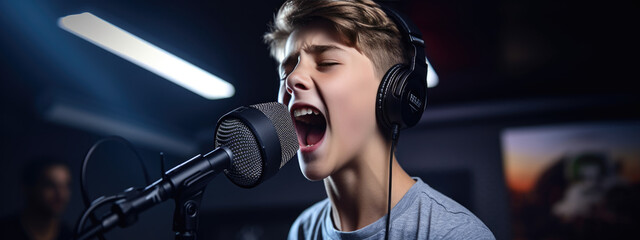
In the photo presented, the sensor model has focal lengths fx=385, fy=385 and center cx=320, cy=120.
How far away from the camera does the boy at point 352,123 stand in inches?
41.8

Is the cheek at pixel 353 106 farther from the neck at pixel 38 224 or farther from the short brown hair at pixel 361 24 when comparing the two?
the neck at pixel 38 224

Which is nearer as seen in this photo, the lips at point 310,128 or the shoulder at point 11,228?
the lips at point 310,128

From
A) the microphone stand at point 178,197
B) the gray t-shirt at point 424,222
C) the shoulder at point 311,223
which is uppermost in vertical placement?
the microphone stand at point 178,197

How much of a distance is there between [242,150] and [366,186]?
47cm

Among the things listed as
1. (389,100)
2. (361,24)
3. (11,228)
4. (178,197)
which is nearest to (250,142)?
(178,197)

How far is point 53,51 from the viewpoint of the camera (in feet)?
7.02

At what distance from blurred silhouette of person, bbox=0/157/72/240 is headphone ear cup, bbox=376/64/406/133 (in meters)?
2.35

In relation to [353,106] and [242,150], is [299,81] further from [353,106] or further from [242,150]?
[242,150]

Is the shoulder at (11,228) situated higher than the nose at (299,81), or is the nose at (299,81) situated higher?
the nose at (299,81)

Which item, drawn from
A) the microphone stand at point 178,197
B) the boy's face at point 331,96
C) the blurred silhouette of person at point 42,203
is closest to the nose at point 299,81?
the boy's face at point 331,96

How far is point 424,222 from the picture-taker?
3.51 ft

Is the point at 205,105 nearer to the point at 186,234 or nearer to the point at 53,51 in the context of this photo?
the point at 53,51

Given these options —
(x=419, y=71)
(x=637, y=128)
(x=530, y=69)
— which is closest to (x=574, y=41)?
(x=530, y=69)

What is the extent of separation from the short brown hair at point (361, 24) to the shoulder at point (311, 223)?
555 mm
